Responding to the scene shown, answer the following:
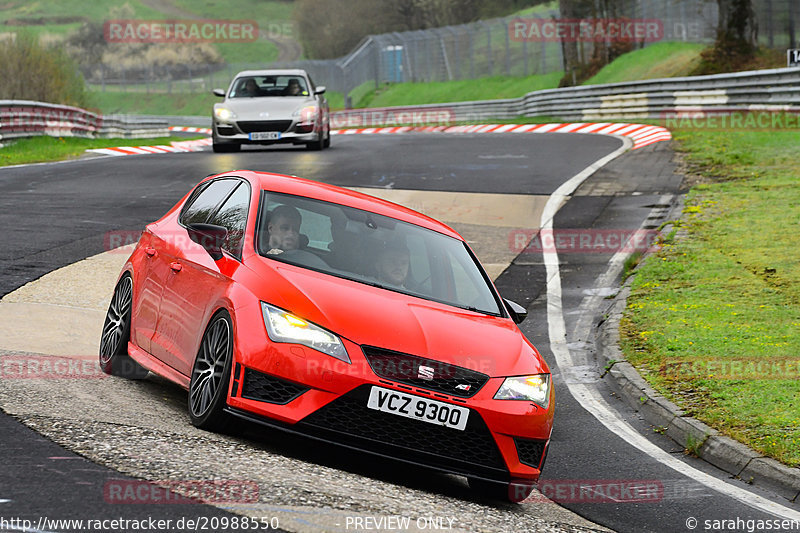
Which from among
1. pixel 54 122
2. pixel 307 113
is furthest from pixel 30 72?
pixel 307 113

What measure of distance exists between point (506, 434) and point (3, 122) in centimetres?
2349

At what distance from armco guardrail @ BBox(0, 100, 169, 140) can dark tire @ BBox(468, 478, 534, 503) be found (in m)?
22.5

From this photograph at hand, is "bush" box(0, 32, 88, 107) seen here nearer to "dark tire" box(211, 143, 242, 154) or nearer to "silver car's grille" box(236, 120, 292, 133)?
"dark tire" box(211, 143, 242, 154)

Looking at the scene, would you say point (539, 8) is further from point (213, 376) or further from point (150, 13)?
point (213, 376)

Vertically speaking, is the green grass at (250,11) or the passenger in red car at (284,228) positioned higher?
the green grass at (250,11)

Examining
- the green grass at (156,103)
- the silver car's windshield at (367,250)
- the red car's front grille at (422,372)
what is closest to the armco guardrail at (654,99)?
the silver car's windshield at (367,250)

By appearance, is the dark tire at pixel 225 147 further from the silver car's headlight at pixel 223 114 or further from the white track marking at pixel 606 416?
the white track marking at pixel 606 416

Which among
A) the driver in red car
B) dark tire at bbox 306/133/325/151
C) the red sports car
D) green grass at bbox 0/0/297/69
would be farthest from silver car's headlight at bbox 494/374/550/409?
green grass at bbox 0/0/297/69

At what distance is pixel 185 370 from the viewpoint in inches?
263

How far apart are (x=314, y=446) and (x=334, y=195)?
203cm

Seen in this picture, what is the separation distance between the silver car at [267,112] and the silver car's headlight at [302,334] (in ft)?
61.4

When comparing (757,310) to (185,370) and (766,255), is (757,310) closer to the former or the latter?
(766,255)

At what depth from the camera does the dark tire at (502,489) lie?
619 cm

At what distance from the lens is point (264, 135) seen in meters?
24.5
